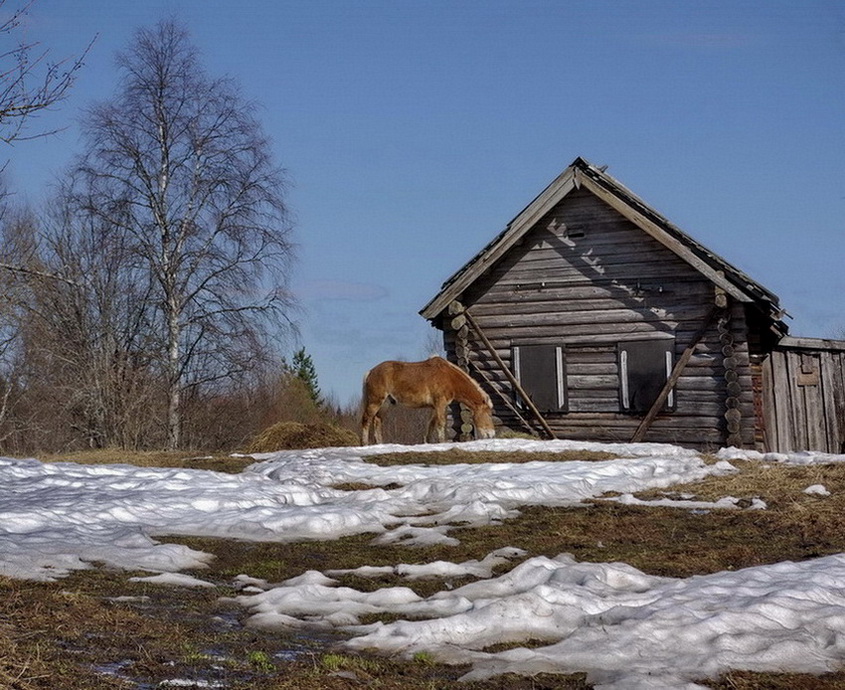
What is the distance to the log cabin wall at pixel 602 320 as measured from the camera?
20828mm

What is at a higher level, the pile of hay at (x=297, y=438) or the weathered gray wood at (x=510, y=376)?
the weathered gray wood at (x=510, y=376)

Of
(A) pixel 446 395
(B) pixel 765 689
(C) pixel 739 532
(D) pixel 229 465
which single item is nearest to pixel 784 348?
(A) pixel 446 395

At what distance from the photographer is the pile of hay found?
2020 cm

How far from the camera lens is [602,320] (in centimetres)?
2180

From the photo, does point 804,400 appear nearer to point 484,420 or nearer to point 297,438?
point 484,420

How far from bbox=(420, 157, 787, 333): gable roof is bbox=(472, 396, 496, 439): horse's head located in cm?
321

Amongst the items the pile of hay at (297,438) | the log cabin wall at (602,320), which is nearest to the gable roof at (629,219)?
Result: the log cabin wall at (602,320)

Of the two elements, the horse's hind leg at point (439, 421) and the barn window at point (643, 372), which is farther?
the barn window at point (643, 372)

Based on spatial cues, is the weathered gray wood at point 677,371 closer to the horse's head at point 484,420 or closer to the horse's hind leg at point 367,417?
the horse's head at point 484,420

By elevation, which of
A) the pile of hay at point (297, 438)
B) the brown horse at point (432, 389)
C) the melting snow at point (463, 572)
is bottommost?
the melting snow at point (463, 572)

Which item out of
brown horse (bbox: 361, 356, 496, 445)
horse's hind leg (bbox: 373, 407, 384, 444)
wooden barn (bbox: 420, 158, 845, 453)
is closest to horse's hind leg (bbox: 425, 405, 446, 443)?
brown horse (bbox: 361, 356, 496, 445)

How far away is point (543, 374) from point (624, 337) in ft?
6.30

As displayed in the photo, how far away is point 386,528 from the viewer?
10.1 meters

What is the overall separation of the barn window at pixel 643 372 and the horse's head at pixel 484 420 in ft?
9.93
